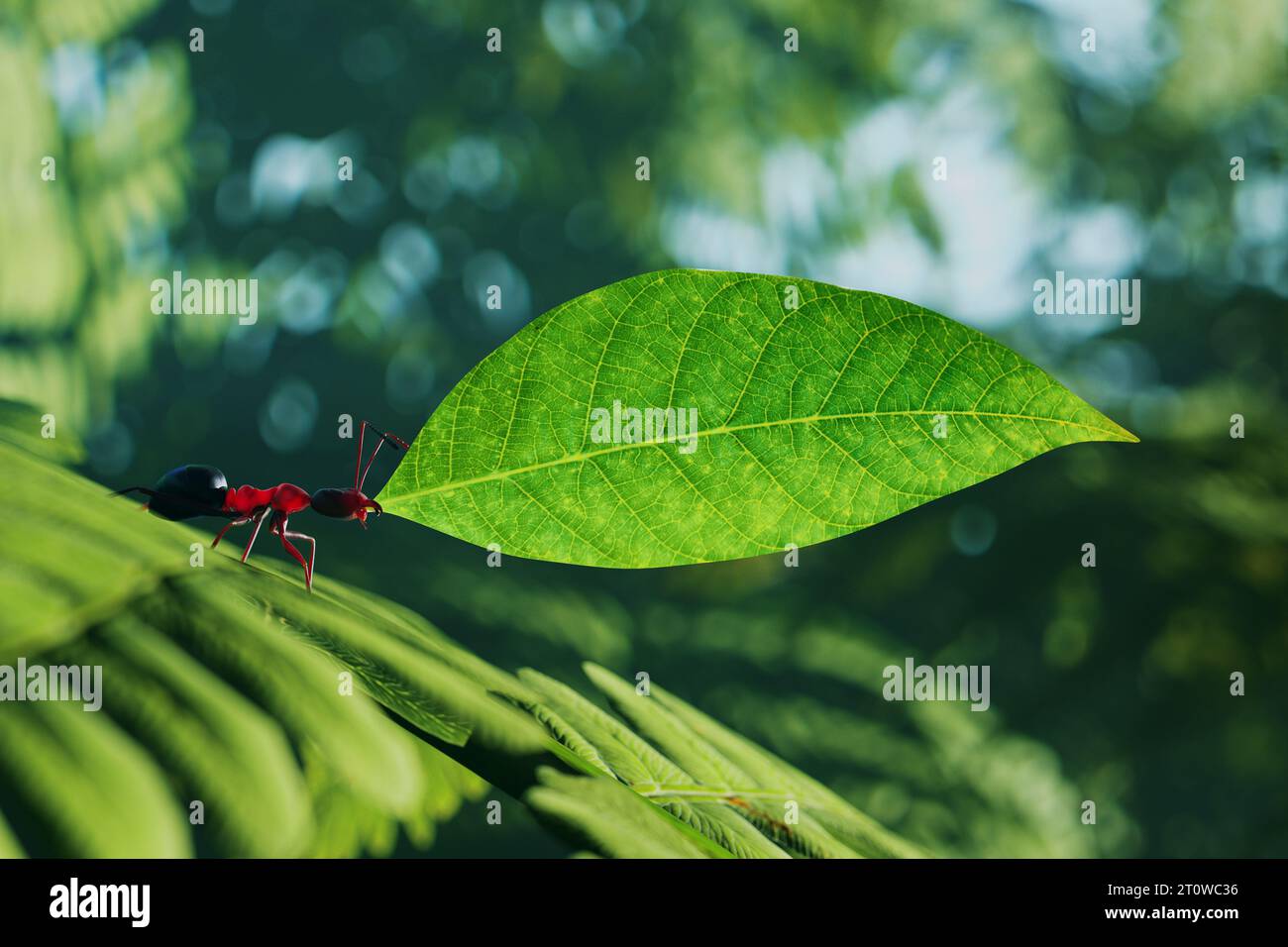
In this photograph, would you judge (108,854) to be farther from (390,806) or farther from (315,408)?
Result: (315,408)

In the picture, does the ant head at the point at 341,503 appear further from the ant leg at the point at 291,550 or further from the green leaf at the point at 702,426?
the green leaf at the point at 702,426

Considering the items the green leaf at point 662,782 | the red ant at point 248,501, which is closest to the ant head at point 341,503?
the red ant at point 248,501

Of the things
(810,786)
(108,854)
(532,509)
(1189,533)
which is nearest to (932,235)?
(1189,533)

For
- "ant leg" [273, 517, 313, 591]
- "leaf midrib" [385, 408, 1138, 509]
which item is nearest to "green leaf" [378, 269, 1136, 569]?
"leaf midrib" [385, 408, 1138, 509]

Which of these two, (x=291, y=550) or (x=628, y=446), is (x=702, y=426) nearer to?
(x=628, y=446)

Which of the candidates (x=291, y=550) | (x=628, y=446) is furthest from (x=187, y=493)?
(x=628, y=446)
